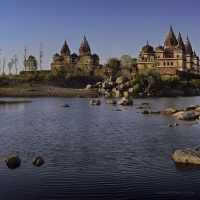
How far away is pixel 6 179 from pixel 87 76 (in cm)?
9287

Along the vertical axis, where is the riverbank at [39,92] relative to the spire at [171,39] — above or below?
below

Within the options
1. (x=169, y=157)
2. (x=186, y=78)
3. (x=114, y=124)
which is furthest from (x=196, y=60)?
(x=169, y=157)

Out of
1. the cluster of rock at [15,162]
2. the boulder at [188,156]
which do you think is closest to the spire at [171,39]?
the boulder at [188,156]

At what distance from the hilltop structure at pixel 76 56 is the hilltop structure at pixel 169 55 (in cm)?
1972

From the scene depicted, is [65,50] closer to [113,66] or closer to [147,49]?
[147,49]

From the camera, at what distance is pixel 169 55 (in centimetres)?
11669

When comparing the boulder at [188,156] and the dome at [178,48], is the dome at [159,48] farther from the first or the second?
the boulder at [188,156]

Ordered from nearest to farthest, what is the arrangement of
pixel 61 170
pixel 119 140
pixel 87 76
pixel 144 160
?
1. pixel 61 170
2. pixel 144 160
3. pixel 119 140
4. pixel 87 76

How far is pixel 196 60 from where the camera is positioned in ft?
432

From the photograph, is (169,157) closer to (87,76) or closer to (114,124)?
(114,124)

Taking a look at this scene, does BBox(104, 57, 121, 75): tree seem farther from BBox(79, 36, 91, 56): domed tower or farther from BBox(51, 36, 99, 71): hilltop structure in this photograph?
BBox(79, 36, 91, 56): domed tower

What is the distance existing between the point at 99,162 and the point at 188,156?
406 centimetres

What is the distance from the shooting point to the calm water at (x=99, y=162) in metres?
12.2

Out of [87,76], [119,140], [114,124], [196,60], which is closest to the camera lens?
[119,140]
